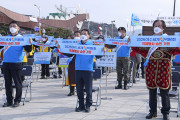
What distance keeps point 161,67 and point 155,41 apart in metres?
0.53

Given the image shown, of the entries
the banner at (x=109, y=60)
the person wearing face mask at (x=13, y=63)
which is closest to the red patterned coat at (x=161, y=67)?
the banner at (x=109, y=60)

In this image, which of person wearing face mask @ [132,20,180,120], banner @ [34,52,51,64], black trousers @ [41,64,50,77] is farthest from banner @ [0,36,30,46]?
black trousers @ [41,64,50,77]

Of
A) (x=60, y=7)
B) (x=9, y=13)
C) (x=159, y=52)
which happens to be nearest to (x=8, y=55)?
(x=159, y=52)

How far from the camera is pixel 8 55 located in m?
6.83

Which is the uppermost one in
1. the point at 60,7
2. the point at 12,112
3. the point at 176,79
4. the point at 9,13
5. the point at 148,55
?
the point at 60,7

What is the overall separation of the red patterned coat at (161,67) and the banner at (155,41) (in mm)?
127

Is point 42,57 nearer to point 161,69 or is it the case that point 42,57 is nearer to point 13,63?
point 13,63

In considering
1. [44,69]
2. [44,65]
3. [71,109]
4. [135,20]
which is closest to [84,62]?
[71,109]

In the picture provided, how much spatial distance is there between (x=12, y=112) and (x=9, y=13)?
2448 cm

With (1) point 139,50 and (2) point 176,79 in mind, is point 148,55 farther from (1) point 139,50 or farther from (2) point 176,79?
(2) point 176,79

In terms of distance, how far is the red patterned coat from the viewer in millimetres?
5559

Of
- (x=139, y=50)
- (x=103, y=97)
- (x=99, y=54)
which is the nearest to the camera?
(x=139, y=50)

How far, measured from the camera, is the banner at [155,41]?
5.54 meters

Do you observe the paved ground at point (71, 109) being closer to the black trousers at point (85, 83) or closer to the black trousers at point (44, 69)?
the black trousers at point (85, 83)
